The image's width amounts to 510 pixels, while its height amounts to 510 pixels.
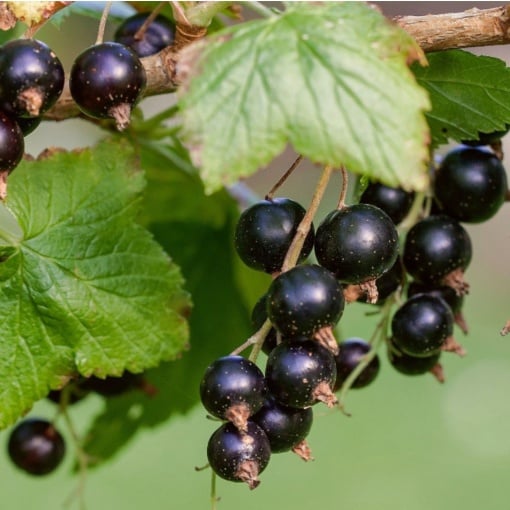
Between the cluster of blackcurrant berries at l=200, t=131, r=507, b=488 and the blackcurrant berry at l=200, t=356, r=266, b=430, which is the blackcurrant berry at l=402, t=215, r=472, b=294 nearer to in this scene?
the cluster of blackcurrant berries at l=200, t=131, r=507, b=488

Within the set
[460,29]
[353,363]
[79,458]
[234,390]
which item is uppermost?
[460,29]

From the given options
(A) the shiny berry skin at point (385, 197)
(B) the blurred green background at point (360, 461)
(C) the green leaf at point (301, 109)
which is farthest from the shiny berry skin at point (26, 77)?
(B) the blurred green background at point (360, 461)

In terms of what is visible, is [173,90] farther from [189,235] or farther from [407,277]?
[189,235]

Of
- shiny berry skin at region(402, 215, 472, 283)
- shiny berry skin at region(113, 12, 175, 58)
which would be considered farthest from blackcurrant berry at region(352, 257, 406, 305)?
shiny berry skin at region(113, 12, 175, 58)

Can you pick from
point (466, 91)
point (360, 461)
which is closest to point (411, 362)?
point (466, 91)

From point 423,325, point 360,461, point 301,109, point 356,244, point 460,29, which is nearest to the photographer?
point 301,109

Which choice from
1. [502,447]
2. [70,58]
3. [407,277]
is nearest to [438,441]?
[502,447]

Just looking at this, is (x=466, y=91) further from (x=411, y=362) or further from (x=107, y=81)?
(x=107, y=81)

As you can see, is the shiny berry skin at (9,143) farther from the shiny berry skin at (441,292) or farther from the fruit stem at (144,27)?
the shiny berry skin at (441,292)
